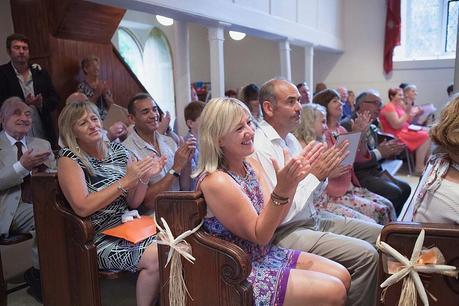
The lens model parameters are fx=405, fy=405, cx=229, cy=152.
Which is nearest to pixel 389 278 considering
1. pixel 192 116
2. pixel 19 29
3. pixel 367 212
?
pixel 367 212

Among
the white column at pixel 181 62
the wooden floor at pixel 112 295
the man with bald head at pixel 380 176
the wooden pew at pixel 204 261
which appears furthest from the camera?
the white column at pixel 181 62

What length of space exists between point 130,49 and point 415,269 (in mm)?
8200

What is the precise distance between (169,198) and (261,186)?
0.46m

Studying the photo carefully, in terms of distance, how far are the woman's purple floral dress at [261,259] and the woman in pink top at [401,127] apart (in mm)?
4674

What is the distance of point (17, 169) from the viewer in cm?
253

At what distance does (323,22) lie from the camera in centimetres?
756

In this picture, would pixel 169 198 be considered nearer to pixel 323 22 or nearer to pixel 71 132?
pixel 71 132

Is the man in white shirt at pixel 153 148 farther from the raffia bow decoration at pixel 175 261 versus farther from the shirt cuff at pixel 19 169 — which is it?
the raffia bow decoration at pixel 175 261

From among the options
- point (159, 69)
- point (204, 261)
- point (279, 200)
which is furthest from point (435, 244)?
point (159, 69)

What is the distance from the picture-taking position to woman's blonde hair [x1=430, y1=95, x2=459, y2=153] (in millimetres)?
1463

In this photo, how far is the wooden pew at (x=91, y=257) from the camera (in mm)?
1451

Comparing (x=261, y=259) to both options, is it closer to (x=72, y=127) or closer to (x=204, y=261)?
(x=204, y=261)

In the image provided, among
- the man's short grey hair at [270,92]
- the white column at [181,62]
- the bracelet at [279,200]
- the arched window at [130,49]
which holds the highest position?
the arched window at [130,49]

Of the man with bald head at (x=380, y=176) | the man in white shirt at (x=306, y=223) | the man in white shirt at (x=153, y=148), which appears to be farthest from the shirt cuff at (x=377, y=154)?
the man in white shirt at (x=153, y=148)
